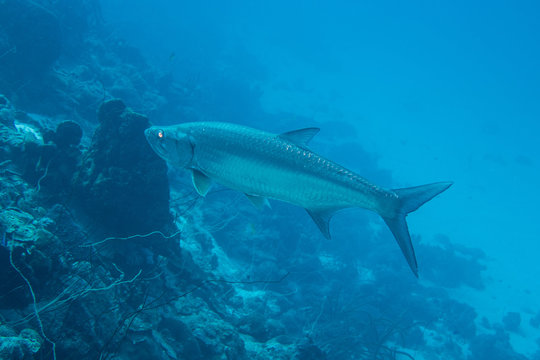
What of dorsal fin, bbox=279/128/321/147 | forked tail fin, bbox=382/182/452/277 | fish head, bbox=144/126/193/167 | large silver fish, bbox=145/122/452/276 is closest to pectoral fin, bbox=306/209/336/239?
large silver fish, bbox=145/122/452/276

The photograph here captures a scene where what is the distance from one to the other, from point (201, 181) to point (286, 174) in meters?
1.03

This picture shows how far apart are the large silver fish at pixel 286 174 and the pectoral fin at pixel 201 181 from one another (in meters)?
0.03

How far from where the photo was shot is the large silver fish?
315 cm

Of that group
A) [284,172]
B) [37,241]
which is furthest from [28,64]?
[284,172]

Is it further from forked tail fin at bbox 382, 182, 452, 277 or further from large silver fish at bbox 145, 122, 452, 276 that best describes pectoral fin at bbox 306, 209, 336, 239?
forked tail fin at bbox 382, 182, 452, 277

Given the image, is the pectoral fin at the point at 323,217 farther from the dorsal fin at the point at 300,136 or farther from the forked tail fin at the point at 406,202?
the dorsal fin at the point at 300,136

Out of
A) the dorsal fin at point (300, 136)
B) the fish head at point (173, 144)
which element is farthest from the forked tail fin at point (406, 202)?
the fish head at point (173, 144)

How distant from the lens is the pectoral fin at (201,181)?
11.0 ft

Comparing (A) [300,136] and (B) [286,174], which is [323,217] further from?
(A) [300,136]

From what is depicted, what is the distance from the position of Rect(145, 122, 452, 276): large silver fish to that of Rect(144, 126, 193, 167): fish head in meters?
0.01

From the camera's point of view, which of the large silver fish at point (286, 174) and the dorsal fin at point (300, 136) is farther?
the dorsal fin at point (300, 136)

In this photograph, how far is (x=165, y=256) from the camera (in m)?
5.90

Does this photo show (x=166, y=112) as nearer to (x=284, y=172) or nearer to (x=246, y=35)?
(x=284, y=172)

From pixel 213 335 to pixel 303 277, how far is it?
27.8 ft
